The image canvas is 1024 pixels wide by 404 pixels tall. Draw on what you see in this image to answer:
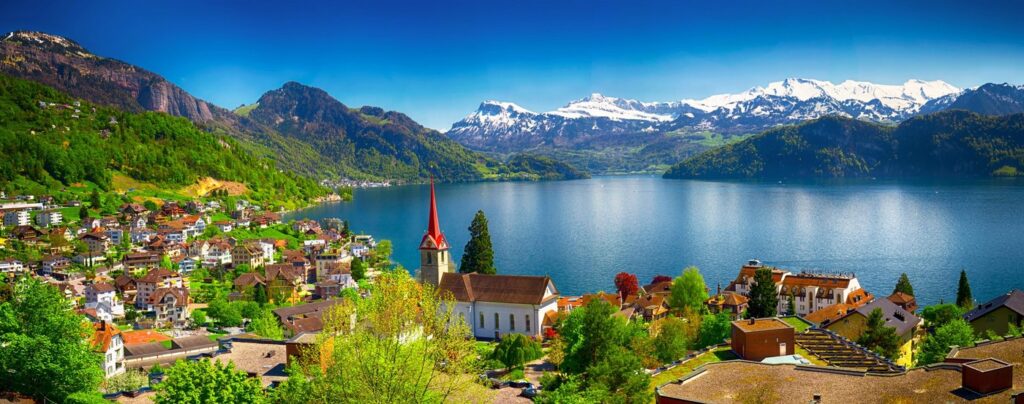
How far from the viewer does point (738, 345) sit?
96.9 feet

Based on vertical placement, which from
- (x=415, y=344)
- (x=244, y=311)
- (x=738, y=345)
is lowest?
(x=244, y=311)

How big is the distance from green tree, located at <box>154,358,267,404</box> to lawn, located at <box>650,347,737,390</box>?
13772mm

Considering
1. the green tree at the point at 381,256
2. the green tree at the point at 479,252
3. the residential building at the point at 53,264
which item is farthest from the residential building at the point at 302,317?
the residential building at the point at 53,264

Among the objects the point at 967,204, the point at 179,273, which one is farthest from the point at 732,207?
the point at 179,273

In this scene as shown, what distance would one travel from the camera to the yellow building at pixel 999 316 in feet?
135

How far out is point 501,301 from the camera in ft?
149

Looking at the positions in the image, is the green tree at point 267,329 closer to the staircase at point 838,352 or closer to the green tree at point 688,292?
the green tree at point 688,292

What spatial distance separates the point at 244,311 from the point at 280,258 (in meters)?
37.8

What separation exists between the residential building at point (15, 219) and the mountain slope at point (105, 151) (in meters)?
20.3

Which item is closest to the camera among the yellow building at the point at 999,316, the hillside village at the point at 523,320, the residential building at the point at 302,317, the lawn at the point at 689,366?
the hillside village at the point at 523,320

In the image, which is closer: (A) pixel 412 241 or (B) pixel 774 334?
(B) pixel 774 334

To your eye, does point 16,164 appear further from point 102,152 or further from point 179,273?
point 179,273

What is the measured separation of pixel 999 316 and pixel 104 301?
70117 mm

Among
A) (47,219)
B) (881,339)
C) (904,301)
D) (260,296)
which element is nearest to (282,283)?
(260,296)
